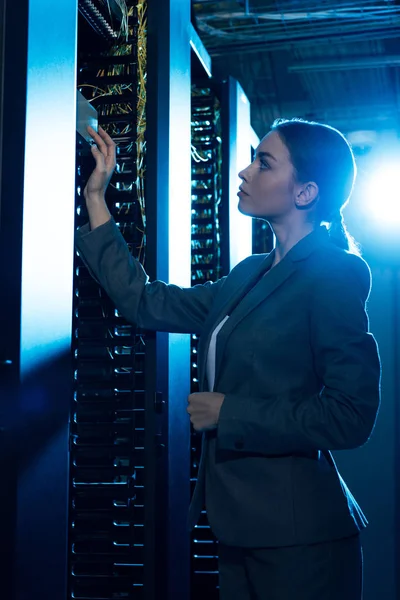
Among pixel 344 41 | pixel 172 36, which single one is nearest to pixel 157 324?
pixel 172 36

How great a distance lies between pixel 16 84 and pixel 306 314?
2.20 feet

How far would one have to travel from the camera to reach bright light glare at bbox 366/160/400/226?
4.71 m

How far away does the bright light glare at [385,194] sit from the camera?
4714mm

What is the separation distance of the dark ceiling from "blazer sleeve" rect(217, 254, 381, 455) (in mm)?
2591

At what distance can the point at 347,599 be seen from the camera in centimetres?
133

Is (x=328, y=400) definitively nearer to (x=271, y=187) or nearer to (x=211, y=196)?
(x=271, y=187)

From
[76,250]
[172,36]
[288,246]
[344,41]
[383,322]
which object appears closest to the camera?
[288,246]

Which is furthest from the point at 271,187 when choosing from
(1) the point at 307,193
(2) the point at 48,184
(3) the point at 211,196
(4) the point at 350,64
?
(4) the point at 350,64

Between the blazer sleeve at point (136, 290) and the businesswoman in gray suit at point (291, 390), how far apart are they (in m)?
0.16

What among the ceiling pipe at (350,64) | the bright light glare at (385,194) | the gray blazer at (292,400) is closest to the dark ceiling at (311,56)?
the ceiling pipe at (350,64)

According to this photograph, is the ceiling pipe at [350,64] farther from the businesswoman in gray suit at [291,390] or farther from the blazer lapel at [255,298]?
the blazer lapel at [255,298]

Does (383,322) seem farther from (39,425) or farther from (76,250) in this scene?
(39,425)

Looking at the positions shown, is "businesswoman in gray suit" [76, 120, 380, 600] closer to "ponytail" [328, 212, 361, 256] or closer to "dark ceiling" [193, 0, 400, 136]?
"ponytail" [328, 212, 361, 256]

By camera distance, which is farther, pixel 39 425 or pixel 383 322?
pixel 383 322
